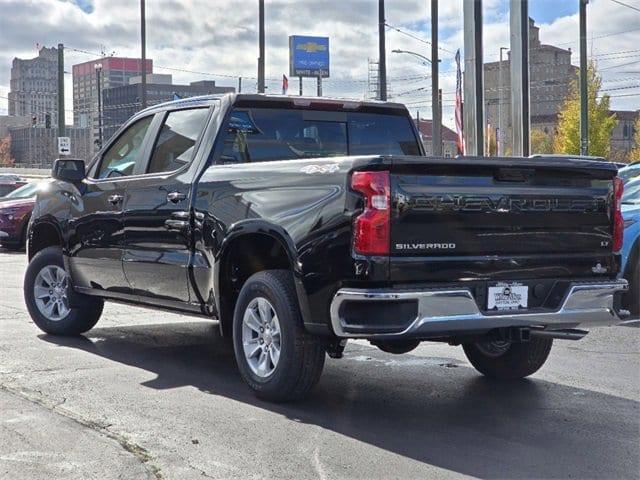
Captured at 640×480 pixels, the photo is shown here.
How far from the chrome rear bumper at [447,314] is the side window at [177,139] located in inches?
92.1

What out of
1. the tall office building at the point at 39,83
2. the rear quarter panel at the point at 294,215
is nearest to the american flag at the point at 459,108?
the rear quarter panel at the point at 294,215

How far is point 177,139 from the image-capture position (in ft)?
23.7

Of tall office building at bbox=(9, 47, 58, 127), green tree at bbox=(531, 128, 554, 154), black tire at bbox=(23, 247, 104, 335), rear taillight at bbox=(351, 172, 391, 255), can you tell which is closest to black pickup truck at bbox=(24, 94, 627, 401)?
rear taillight at bbox=(351, 172, 391, 255)

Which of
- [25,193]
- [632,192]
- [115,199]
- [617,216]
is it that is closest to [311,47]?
[25,193]

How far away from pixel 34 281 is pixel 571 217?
5.28m

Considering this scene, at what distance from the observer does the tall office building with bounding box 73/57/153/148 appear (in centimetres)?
8406

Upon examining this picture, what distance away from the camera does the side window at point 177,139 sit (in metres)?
7.01

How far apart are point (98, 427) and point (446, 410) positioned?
217 centimetres

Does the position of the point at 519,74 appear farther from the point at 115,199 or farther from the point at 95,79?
the point at 95,79

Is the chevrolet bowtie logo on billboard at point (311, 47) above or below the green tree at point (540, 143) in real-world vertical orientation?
above

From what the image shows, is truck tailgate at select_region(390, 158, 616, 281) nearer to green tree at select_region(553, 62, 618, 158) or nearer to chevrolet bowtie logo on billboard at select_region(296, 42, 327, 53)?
green tree at select_region(553, 62, 618, 158)

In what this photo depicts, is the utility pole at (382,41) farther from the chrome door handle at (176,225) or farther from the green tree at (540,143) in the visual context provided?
the green tree at (540,143)

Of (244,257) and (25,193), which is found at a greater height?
(25,193)

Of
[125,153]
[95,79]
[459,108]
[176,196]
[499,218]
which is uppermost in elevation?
[95,79]
